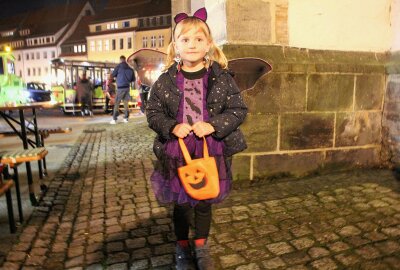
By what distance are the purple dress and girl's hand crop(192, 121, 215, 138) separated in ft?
0.37

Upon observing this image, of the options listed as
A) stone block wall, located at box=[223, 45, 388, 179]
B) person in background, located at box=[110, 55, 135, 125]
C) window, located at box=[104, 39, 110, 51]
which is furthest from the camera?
window, located at box=[104, 39, 110, 51]

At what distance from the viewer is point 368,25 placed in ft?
14.4

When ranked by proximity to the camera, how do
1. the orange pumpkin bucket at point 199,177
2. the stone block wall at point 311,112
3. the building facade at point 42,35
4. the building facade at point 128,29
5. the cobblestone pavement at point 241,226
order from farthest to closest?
the building facade at point 42,35, the building facade at point 128,29, the stone block wall at point 311,112, the cobblestone pavement at point 241,226, the orange pumpkin bucket at point 199,177

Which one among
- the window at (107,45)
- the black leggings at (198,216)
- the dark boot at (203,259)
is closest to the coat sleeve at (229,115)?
the black leggings at (198,216)

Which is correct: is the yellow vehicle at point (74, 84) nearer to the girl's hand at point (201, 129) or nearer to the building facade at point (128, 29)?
the girl's hand at point (201, 129)

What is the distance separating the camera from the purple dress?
221 cm

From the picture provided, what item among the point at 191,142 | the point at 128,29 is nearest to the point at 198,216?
the point at 191,142

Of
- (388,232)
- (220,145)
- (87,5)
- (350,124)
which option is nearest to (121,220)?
(220,145)

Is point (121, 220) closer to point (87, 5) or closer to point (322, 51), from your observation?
point (322, 51)

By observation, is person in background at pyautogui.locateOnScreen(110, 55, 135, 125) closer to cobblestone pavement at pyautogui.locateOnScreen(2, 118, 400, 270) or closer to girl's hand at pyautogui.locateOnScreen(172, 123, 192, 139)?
cobblestone pavement at pyautogui.locateOnScreen(2, 118, 400, 270)

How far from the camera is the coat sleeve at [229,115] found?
214 cm

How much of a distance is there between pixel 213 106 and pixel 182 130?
0.30 m

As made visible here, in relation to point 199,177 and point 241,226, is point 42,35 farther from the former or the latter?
point 199,177

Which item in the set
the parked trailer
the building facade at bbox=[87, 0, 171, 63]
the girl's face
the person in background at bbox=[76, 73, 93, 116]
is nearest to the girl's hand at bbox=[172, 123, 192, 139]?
the girl's face
